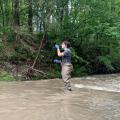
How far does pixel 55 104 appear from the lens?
36.6 ft

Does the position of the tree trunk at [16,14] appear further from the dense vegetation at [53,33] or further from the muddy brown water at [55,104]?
the muddy brown water at [55,104]

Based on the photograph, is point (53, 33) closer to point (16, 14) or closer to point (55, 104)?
point (16, 14)

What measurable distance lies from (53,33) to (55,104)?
39.2ft

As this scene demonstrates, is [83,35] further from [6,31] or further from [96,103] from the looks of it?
[96,103]

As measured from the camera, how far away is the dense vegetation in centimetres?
2086

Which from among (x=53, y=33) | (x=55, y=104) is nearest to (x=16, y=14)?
(x=53, y=33)

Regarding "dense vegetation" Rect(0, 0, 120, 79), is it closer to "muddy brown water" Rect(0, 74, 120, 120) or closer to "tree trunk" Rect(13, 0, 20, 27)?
"tree trunk" Rect(13, 0, 20, 27)

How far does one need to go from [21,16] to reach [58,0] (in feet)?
11.5

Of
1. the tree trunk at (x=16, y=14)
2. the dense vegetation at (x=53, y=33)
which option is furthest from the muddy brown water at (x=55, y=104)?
the tree trunk at (x=16, y=14)

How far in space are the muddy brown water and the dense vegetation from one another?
5.53 meters

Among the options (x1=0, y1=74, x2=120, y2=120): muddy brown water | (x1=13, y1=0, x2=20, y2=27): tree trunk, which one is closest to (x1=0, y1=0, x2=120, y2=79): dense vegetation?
(x1=13, y1=0, x2=20, y2=27): tree trunk

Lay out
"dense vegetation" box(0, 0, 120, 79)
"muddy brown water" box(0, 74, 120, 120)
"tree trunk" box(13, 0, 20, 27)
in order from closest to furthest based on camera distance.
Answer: "muddy brown water" box(0, 74, 120, 120) < "dense vegetation" box(0, 0, 120, 79) < "tree trunk" box(13, 0, 20, 27)

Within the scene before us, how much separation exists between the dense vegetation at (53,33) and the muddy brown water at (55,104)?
5.53m

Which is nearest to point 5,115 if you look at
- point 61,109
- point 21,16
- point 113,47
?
point 61,109
